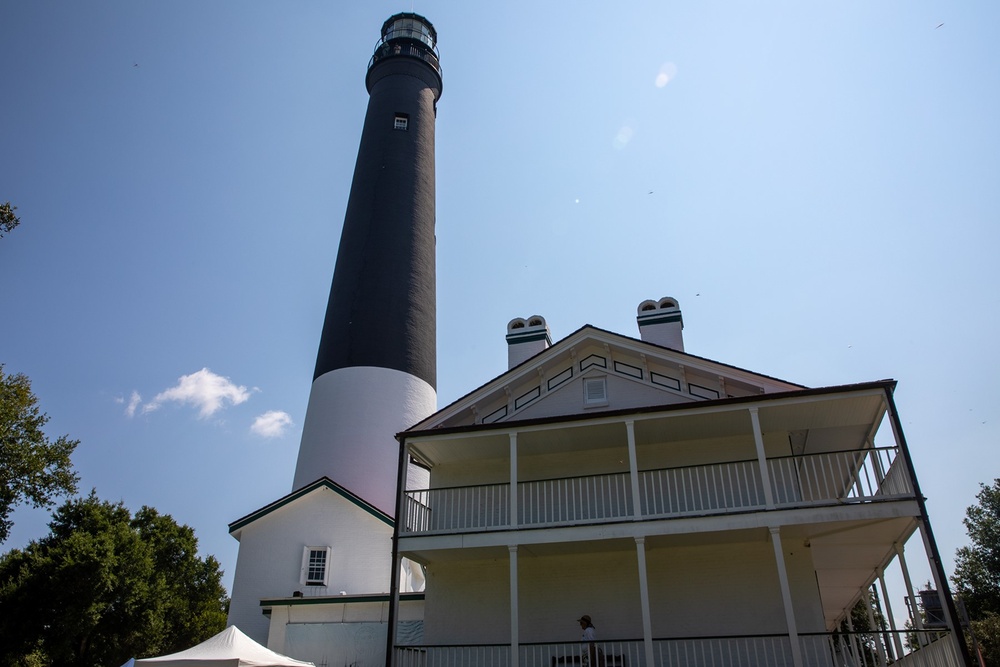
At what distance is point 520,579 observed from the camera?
15070mm

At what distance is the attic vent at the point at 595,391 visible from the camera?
15.9m

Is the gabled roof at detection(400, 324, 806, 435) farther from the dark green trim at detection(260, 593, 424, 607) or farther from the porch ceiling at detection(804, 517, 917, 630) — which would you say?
the dark green trim at detection(260, 593, 424, 607)

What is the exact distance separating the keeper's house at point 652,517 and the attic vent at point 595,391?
36 millimetres

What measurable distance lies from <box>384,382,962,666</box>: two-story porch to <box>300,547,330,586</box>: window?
4.87 m

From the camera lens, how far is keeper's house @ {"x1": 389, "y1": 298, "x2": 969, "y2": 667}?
12.6 meters

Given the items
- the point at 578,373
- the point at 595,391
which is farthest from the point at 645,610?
the point at 578,373

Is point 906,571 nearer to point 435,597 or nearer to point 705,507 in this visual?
point 705,507

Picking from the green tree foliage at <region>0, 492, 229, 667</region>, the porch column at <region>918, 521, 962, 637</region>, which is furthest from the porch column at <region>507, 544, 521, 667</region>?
the green tree foliage at <region>0, 492, 229, 667</region>

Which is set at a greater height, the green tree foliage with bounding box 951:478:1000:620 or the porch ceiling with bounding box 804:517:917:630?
the green tree foliage with bounding box 951:478:1000:620

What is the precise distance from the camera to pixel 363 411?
2244 cm

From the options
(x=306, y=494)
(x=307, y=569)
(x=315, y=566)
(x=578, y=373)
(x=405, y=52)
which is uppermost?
(x=405, y=52)

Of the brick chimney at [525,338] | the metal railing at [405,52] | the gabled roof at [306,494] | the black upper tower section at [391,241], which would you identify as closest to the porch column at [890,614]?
the brick chimney at [525,338]

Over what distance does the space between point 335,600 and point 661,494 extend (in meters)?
8.23

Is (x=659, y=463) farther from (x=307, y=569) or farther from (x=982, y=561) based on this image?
(x=982, y=561)
